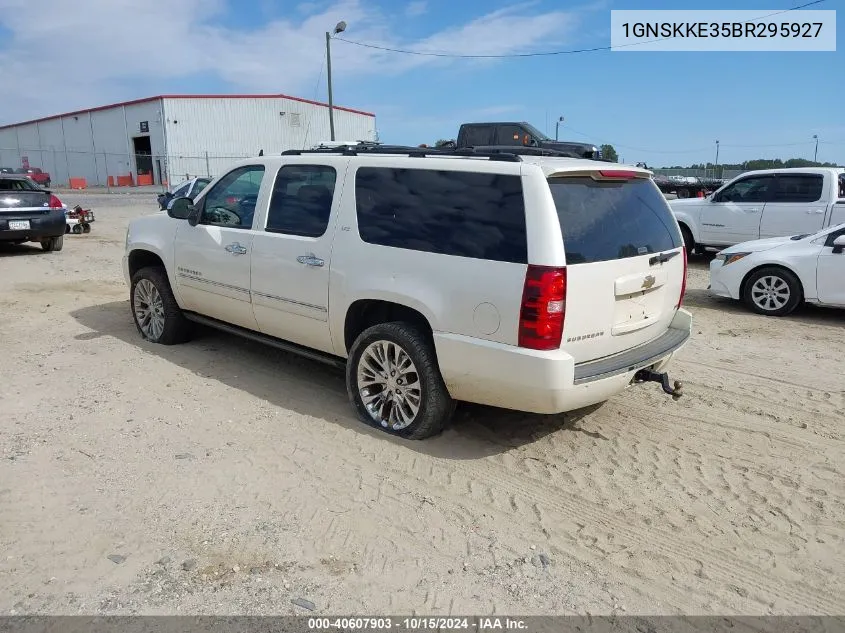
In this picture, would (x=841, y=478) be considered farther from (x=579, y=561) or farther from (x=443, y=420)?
(x=443, y=420)

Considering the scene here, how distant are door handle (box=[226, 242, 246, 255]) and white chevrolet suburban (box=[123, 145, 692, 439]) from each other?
1 centimetres

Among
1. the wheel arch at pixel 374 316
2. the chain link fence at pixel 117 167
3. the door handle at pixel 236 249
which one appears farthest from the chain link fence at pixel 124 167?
the wheel arch at pixel 374 316

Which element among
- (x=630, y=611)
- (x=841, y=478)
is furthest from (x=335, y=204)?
(x=841, y=478)

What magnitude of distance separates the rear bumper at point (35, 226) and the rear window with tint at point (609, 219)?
1149cm

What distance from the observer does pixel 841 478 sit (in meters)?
3.97

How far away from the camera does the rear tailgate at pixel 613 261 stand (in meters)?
3.78

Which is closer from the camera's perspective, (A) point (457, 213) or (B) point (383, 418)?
(A) point (457, 213)

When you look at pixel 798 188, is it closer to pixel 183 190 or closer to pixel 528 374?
pixel 528 374

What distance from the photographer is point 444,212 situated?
412 cm

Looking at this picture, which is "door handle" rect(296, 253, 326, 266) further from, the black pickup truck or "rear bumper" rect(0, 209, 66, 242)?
"rear bumper" rect(0, 209, 66, 242)

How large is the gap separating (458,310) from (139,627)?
2.28 m

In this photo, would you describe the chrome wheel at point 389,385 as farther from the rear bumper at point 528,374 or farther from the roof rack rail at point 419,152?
the roof rack rail at point 419,152

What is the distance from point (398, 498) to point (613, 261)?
6.19 feet

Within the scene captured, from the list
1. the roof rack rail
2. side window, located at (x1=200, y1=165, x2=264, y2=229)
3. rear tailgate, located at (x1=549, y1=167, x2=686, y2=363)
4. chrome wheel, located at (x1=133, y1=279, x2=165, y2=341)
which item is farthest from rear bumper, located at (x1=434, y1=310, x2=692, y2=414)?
chrome wheel, located at (x1=133, y1=279, x2=165, y2=341)
